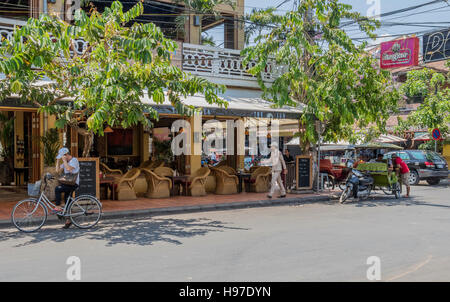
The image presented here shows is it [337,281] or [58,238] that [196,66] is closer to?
[58,238]

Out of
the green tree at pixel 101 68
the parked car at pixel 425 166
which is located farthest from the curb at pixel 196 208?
the parked car at pixel 425 166

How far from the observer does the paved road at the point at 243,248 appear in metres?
5.55

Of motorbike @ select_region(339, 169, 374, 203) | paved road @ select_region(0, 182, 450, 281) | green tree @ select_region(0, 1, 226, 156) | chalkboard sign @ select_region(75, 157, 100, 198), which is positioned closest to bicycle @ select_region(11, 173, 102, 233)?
paved road @ select_region(0, 182, 450, 281)

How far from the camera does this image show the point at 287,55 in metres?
14.0

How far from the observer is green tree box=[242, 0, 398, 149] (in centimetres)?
1383

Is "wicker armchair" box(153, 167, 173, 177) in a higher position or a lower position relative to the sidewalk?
higher

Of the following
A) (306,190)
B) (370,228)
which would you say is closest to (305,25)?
(306,190)

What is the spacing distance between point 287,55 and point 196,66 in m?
3.51

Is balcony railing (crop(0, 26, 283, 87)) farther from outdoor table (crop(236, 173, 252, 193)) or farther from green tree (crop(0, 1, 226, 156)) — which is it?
green tree (crop(0, 1, 226, 156))

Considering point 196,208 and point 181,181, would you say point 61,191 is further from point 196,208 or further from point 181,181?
point 181,181

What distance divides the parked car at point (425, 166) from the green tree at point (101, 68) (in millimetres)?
13661

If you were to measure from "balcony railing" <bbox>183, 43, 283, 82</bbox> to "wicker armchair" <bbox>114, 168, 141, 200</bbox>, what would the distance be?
15.4 ft

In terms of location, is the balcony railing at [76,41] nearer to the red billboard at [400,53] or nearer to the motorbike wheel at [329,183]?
the motorbike wheel at [329,183]

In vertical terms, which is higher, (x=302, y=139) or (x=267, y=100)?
(x=267, y=100)
